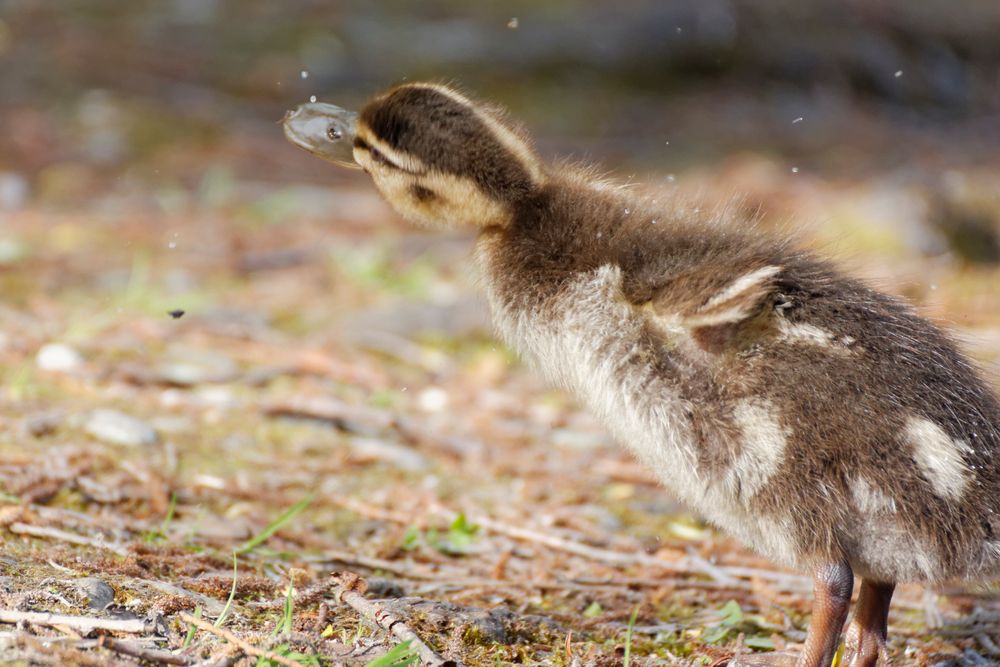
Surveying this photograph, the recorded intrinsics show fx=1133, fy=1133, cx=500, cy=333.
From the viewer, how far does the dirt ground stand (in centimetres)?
300

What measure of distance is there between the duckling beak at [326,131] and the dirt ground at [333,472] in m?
0.71

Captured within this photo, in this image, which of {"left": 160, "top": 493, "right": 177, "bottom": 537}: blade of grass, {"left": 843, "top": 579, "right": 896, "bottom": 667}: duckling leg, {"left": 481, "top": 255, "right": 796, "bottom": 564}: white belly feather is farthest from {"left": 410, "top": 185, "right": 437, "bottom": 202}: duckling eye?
{"left": 843, "top": 579, "right": 896, "bottom": 667}: duckling leg

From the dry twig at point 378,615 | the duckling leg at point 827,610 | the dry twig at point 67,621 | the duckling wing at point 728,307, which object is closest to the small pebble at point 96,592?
the dry twig at point 67,621

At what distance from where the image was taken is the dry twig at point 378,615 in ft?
8.98

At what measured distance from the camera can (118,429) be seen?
172 inches

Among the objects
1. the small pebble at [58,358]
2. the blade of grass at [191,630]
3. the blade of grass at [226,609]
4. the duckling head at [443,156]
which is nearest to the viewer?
the blade of grass at [191,630]

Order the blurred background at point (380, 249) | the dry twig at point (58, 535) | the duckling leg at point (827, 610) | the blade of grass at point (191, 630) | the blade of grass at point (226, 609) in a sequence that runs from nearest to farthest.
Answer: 1. the blade of grass at point (191, 630)
2. the blade of grass at point (226, 609)
3. the duckling leg at point (827, 610)
4. the dry twig at point (58, 535)
5. the blurred background at point (380, 249)

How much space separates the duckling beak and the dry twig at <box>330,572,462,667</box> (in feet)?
4.02

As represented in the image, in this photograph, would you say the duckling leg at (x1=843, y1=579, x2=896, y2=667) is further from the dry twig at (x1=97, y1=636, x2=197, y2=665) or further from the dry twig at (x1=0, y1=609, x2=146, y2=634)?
the dry twig at (x1=0, y1=609, x2=146, y2=634)

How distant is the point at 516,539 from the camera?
408cm

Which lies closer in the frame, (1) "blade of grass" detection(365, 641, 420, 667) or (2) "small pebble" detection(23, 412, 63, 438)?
(1) "blade of grass" detection(365, 641, 420, 667)

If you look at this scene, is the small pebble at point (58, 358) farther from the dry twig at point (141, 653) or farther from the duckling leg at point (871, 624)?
the duckling leg at point (871, 624)

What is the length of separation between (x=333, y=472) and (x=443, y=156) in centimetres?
177

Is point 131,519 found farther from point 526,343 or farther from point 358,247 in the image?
point 358,247
